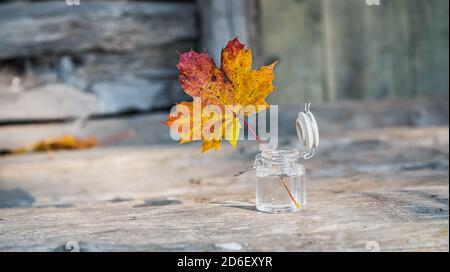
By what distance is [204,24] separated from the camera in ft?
6.87

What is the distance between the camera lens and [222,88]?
996 mm

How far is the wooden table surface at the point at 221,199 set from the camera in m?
0.86

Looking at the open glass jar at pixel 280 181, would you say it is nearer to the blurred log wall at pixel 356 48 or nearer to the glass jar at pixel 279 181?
the glass jar at pixel 279 181

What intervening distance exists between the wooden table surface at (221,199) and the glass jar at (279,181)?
0.08 ft

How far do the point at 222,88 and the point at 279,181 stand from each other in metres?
0.18

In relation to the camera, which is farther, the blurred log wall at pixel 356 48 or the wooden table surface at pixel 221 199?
the blurred log wall at pixel 356 48

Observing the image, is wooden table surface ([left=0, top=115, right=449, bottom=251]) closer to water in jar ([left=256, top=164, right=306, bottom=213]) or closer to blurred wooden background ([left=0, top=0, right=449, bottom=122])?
water in jar ([left=256, top=164, right=306, bottom=213])

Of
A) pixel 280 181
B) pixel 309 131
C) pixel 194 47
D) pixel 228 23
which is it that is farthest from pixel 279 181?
pixel 194 47

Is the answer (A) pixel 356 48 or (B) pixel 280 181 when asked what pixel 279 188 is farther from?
(A) pixel 356 48

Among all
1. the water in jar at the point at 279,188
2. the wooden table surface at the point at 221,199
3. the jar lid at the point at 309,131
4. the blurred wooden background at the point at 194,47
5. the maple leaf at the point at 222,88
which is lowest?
the wooden table surface at the point at 221,199

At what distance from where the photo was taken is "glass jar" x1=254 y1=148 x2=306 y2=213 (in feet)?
3.32

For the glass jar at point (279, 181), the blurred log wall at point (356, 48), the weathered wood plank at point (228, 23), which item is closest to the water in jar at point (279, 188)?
the glass jar at point (279, 181)

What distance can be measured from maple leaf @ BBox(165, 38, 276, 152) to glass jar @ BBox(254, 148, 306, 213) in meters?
0.08

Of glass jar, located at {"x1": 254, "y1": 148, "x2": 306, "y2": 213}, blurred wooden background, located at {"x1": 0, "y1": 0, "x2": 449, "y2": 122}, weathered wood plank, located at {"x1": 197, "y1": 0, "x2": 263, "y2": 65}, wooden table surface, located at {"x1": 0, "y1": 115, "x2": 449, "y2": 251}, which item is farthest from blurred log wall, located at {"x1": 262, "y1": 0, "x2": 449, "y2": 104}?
glass jar, located at {"x1": 254, "y1": 148, "x2": 306, "y2": 213}
